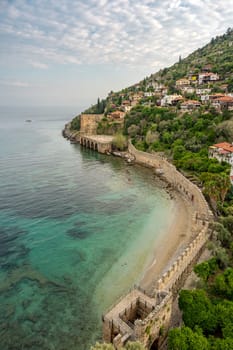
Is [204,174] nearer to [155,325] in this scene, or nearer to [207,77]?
[155,325]

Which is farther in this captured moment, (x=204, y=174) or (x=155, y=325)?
(x=204, y=174)

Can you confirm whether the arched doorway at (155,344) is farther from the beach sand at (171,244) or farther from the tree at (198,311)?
the beach sand at (171,244)

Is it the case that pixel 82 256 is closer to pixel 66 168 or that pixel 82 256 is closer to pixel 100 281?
pixel 100 281

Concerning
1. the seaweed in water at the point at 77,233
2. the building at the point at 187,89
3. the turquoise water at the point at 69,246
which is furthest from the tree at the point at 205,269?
the building at the point at 187,89

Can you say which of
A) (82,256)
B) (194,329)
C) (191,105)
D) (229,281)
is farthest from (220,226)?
(191,105)

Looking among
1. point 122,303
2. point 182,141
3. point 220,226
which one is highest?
point 182,141

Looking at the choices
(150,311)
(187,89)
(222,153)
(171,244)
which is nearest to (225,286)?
(150,311)
